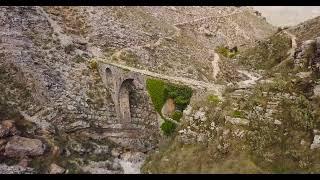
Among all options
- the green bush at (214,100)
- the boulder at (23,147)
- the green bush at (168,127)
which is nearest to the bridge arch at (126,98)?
the green bush at (168,127)

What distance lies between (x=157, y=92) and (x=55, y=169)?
1334cm

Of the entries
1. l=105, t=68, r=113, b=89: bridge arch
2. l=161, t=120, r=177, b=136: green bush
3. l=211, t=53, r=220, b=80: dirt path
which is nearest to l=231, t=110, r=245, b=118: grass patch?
l=161, t=120, r=177, b=136: green bush

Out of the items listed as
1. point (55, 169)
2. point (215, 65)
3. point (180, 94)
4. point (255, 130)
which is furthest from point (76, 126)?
point (215, 65)

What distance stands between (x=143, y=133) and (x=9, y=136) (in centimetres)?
1371

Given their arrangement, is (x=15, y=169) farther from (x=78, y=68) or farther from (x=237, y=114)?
(x=237, y=114)

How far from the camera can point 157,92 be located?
206ft

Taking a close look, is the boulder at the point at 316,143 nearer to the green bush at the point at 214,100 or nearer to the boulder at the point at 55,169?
the green bush at the point at 214,100

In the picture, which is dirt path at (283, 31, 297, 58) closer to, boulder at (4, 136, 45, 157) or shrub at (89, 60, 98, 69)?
shrub at (89, 60, 98, 69)

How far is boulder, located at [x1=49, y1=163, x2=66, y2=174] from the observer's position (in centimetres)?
5500

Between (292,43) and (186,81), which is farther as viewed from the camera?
(292,43)
